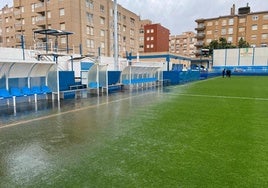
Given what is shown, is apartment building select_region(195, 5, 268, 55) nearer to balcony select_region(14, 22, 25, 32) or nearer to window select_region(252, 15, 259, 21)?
→ window select_region(252, 15, 259, 21)

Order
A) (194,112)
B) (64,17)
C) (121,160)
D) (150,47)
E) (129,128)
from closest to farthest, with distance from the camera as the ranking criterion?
(121,160) < (129,128) < (194,112) < (64,17) < (150,47)

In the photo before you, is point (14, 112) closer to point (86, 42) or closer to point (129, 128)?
point (129, 128)

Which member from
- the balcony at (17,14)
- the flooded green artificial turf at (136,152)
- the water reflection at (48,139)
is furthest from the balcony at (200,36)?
the flooded green artificial turf at (136,152)

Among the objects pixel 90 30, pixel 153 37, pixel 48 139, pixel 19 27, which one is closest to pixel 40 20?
pixel 19 27

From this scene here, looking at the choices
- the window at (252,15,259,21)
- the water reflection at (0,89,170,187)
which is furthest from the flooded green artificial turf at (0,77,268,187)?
the window at (252,15,259,21)

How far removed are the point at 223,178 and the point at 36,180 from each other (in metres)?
2.71

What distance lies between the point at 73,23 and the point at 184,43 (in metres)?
85.5

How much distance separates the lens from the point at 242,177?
340 centimetres

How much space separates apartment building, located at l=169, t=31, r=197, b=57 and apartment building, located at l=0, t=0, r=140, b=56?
2513 inches

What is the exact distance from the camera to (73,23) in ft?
140

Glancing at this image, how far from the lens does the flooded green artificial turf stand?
11.0 feet

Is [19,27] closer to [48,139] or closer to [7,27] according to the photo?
[7,27]

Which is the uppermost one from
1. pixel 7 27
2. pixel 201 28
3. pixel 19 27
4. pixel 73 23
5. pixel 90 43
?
pixel 201 28

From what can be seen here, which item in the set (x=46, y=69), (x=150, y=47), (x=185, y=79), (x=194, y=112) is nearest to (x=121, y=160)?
(x=194, y=112)
